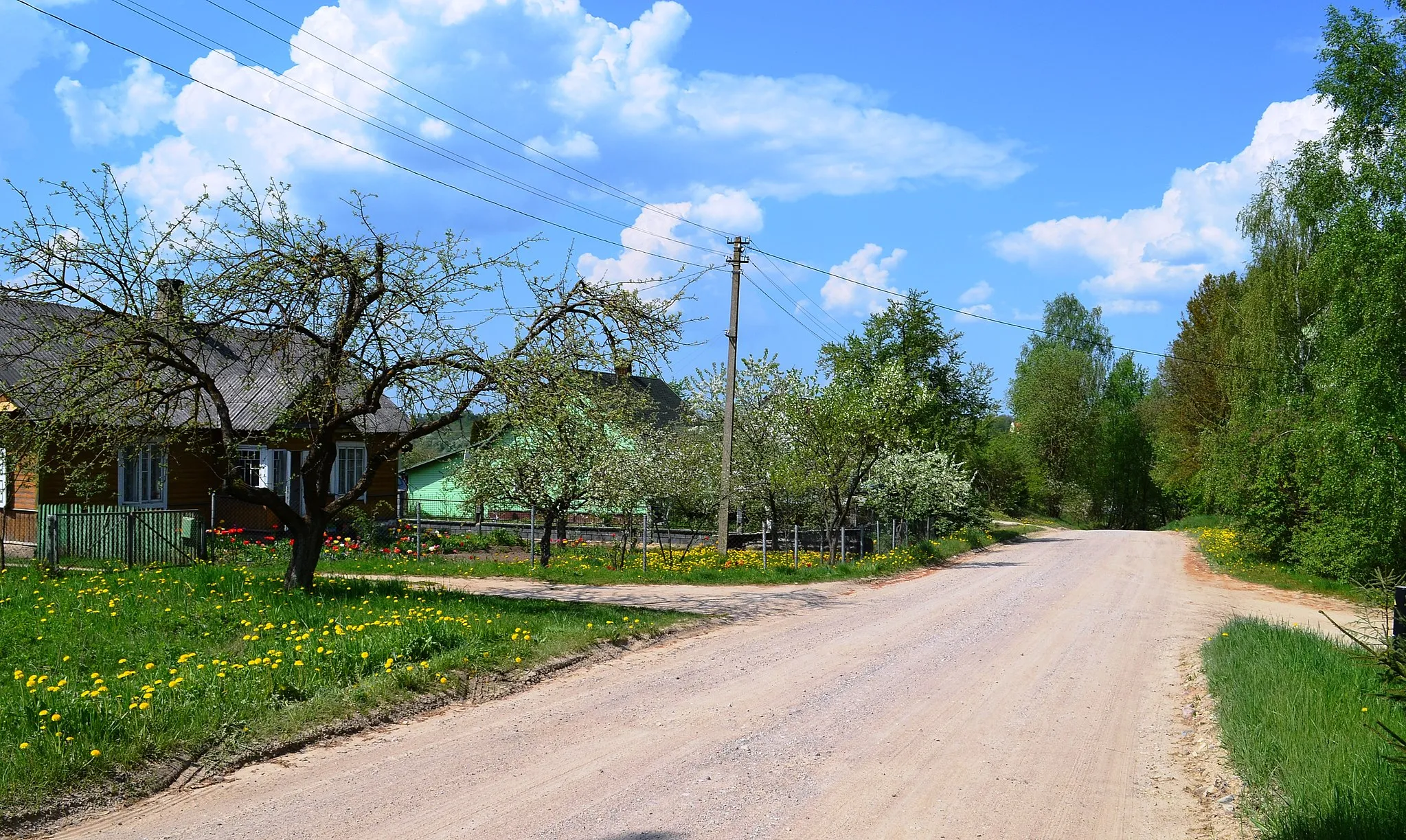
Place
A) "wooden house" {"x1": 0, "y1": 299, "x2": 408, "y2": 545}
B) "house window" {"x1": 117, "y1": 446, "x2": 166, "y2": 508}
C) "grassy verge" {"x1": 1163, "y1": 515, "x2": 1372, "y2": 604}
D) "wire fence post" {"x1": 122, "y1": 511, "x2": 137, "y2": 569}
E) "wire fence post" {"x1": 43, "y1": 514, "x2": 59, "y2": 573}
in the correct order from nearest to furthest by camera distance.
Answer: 1. "wooden house" {"x1": 0, "y1": 299, "x2": 408, "y2": 545}
2. "wire fence post" {"x1": 43, "y1": 514, "x2": 59, "y2": 573}
3. "wire fence post" {"x1": 122, "y1": 511, "x2": 137, "y2": 569}
4. "grassy verge" {"x1": 1163, "y1": 515, "x2": 1372, "y2": 604}
5. "house window" {"x1": 117, "y1": 446, "x2": 166, "y2": 508}

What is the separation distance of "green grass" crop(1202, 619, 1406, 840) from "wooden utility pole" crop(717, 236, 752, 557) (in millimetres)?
13855

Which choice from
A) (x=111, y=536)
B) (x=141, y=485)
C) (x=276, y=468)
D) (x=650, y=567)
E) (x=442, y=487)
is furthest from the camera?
(x=442, y=487)

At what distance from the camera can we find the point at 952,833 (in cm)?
568

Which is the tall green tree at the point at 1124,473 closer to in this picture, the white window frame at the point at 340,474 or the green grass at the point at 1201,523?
the green grass at the point at 1201,523

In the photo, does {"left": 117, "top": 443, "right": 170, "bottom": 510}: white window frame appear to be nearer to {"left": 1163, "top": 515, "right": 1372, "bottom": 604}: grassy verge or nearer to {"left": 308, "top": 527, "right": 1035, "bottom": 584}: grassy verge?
{"left": 308, "top": 527, "right": 1035, "bottom": 584}: grassy verge

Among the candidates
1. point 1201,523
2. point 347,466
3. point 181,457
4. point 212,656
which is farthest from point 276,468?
point 1201,523

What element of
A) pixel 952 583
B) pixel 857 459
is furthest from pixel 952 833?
pixel 857 459

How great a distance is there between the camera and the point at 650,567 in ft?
69.5

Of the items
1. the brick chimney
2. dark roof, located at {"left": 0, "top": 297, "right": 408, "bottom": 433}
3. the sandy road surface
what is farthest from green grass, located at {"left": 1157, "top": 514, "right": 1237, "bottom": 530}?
the brick chimney

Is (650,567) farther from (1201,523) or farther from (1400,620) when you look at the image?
(1201,523)

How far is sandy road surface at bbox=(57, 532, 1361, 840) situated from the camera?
5766 mm

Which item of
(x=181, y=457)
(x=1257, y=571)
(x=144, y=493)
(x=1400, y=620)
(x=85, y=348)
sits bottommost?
(x=1257, y=571)

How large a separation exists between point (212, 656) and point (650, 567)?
1247 centimetres

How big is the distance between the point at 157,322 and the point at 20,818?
25.9 feet
